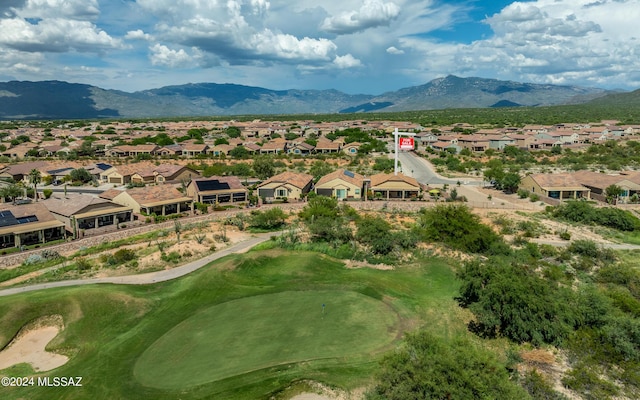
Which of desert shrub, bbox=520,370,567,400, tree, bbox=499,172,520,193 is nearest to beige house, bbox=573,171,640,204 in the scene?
tree, bbox=499,172,520,193

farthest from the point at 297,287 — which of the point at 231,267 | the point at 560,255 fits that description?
the point at 560,255

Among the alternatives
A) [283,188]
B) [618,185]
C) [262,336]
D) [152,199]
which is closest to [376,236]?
[262,336]

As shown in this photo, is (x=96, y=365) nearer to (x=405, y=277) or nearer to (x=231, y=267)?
(x=231, y=267)

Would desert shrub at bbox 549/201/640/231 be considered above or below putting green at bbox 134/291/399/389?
above

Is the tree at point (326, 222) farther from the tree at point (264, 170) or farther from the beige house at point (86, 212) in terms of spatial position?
the tree at point (264, 170)

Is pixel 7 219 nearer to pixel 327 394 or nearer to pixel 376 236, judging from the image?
pixel 376 236

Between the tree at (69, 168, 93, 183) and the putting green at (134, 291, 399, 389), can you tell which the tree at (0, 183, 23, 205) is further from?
the putting green at (134, 291, 399, 389)

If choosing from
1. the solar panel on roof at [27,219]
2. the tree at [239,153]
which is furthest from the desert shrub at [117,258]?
the tree at [239,153]
